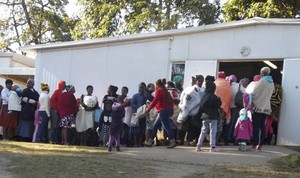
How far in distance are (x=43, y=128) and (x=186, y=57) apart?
4.38 meters

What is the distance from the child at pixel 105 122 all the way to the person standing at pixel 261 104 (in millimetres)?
3365

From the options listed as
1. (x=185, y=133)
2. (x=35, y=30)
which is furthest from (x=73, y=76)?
(x=35, y=30)

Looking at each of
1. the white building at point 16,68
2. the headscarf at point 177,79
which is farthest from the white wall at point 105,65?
the white building at point 16,68

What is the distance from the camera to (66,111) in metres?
12.0

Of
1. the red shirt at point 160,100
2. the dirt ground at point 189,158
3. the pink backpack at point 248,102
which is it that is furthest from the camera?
the red shirt at point 160,100

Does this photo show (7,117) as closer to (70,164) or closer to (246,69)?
(70,164)

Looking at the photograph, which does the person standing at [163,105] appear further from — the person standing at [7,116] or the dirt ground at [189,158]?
the person standing at [7,116]

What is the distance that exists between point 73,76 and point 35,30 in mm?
23155

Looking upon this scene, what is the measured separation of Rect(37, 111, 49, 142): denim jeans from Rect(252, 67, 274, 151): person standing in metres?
5.52

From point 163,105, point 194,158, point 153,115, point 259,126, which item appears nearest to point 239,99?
point 259,126

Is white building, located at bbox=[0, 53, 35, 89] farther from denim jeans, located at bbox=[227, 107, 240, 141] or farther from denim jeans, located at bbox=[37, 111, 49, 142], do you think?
denim jeans, located at bbox=[227, 107, 240, 141]

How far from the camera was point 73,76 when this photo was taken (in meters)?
15.3

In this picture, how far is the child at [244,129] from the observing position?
963cm

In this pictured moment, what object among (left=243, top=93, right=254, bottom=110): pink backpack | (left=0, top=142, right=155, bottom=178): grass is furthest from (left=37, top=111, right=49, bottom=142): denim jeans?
(left=243, top=93, right=254, bottom=110): pink backpack
